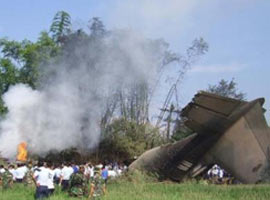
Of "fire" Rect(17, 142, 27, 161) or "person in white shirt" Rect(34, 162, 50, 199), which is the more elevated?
"fire" Rect(17, 142, 27, 161)

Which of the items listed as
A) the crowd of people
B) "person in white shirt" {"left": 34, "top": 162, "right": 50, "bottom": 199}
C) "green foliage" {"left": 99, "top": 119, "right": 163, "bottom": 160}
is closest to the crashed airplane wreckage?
the crowd of people

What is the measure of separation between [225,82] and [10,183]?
108ft

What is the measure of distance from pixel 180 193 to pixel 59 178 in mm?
6032

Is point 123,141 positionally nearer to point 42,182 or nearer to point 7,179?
point 7,179

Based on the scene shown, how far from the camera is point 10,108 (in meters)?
24.3

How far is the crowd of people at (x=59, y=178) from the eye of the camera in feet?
48.9

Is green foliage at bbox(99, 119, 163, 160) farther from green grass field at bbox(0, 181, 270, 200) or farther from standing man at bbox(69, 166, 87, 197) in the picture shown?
standing man at bbox(69, 166, 87, 197)

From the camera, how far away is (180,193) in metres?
16.3

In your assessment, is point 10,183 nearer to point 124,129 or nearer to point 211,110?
Answer: point 211,110

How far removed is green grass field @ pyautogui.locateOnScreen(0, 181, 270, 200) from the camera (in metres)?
15.0

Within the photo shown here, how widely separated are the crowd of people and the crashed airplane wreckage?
10.2 ft

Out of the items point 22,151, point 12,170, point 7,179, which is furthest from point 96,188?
point 22,151

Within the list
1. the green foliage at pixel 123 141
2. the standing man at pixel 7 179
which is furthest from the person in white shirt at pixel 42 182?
the green foliage at pixel 123 141

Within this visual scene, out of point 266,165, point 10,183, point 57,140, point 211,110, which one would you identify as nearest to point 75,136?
point 57,140
